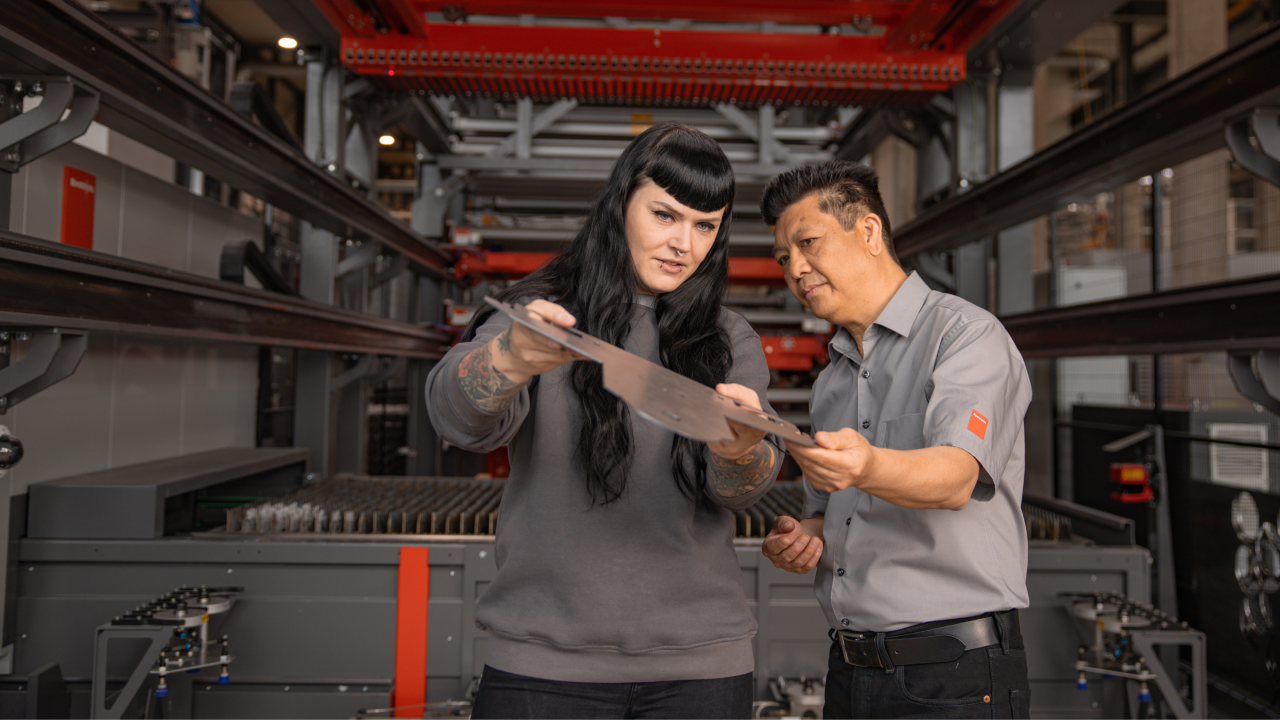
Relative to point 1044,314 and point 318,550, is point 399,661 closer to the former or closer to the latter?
point 318,550

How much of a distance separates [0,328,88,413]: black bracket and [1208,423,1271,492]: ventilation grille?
4.39 metres

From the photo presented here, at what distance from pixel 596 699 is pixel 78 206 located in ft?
8.33

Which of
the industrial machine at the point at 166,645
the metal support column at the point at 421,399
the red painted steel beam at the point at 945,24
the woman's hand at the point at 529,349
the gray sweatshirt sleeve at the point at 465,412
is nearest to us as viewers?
the woman's hand at the point at 529,349

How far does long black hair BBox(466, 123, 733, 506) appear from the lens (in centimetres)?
105

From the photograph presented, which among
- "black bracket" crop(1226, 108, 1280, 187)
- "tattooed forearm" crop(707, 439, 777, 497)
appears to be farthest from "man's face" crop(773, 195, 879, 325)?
"black bracket" crop(1226, 108, 1280, 187)

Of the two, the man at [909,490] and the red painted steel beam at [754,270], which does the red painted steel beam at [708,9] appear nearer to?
the red painted steel beam at [754,270]

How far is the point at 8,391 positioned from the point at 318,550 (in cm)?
90

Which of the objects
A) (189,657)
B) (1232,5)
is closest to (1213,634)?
(189,657)

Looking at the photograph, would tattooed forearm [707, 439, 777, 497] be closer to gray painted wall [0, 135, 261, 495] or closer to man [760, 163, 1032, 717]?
man [760, 163, 1032, 717]

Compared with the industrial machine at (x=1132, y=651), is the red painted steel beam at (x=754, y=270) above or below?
above

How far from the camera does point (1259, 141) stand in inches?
64.3

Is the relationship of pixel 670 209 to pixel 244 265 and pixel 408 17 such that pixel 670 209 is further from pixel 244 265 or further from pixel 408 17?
pixel 244 265

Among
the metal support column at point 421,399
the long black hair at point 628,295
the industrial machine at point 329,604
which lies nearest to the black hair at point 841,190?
the long black hair at point 628,295

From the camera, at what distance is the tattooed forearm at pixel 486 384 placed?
35.1 inches
